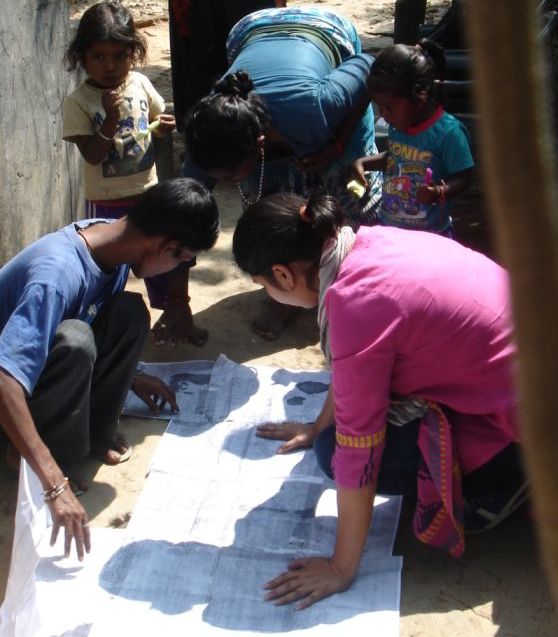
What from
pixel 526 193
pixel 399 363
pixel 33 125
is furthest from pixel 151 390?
pixel 526 193

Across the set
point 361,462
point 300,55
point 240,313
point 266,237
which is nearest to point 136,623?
point 361,462

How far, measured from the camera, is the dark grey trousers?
224 centimetres

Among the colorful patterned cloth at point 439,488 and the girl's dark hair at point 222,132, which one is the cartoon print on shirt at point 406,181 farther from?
the colorful patterned cloth at point 439,488

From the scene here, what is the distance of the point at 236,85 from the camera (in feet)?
8.89

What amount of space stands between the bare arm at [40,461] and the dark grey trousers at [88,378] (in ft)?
0.68

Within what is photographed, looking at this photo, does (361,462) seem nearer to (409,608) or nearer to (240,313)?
(409,608)

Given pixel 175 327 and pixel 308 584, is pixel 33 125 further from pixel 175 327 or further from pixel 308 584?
pixel 308 584

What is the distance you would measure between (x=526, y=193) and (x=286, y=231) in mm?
1569

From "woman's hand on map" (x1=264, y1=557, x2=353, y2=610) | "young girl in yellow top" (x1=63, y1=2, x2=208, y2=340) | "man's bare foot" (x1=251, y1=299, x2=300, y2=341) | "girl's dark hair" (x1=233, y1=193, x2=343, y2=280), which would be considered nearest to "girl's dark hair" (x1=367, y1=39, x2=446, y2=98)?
"young girl in yellow top" (x1=63, y1=2, x2=208, y2=340)

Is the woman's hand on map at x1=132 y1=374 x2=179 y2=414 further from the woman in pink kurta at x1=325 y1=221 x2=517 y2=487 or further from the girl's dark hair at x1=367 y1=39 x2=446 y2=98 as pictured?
the girl's dark hair at x1=367 y1=39 x2=446 y2=98

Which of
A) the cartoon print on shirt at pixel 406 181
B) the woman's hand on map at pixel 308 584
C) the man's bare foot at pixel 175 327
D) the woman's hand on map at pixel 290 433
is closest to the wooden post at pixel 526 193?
the woman's hand on map at pixel 308 584

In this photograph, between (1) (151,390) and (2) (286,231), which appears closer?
(2) (286,231)

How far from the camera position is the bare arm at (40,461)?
2.00m

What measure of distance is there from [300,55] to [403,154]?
469mm
